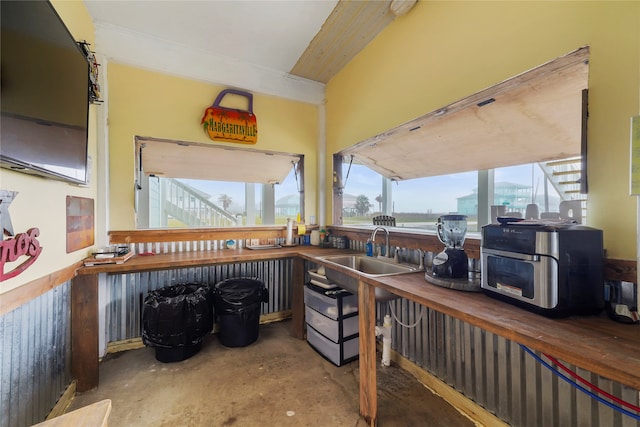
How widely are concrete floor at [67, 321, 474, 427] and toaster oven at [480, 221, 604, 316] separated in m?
1.08

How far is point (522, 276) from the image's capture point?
3.54ft

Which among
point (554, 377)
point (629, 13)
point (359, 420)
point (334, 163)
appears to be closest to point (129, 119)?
point (334, 163)

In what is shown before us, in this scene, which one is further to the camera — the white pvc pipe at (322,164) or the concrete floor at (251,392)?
the white pvc pipe at (322,164)

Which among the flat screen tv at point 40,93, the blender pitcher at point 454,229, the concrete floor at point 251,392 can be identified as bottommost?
the concrete floor at point 251,392

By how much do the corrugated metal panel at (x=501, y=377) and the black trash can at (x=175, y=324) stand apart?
172 cm

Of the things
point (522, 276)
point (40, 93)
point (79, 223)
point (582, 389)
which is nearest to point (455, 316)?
point (522, 276)

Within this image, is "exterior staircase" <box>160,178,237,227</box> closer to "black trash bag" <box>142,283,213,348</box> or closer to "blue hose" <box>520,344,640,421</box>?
"black trash bag" <box>142,283,213,348</box>

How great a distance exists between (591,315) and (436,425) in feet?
3.57

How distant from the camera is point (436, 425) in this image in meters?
1.55

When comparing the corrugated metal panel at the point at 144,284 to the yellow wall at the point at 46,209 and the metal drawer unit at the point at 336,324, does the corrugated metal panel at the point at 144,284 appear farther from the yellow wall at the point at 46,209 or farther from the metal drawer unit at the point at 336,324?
the metal drawer unit at the point at 336,324

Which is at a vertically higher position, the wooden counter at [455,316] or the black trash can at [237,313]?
the wooden counter at [455,316]

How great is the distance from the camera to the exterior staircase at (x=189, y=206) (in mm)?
3836

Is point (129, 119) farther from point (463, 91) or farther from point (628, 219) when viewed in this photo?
point (628, 219)

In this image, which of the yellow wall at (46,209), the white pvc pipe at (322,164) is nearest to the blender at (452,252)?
the white pvc pipe at (322,164)
